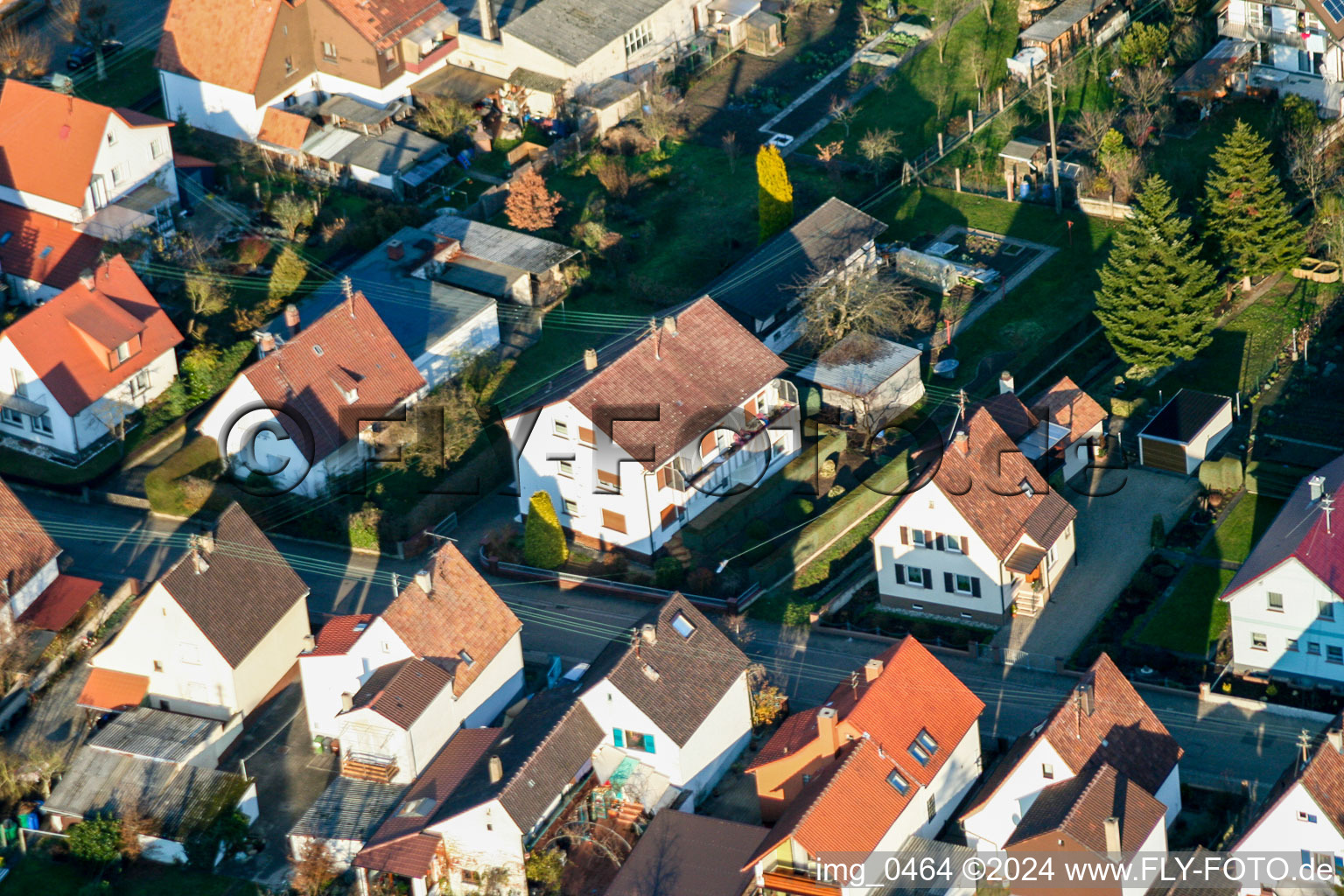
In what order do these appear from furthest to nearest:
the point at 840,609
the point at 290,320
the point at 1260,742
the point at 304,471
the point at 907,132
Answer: the point at 907,132, the point at 290,320, the point at 304,471, the point at 840,609, the point at 1260,742

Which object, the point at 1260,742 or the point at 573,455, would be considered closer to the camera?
the point at 1260,742

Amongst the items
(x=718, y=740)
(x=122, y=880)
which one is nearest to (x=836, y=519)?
(x=718, y=740)

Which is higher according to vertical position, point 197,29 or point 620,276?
point 197,29

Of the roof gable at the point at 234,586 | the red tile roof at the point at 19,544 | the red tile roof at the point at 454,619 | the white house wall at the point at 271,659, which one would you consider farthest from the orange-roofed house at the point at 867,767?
the red tile roof at the point at 19,544

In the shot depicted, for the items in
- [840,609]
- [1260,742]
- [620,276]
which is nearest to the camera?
[1260,742]

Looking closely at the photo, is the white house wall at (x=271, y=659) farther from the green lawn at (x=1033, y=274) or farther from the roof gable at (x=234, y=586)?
the green lawn at (x=1033, y=274)

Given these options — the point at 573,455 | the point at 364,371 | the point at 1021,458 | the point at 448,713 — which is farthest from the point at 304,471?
the point at 1021,458

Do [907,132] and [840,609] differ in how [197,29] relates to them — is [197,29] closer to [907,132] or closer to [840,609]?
[907,132]
